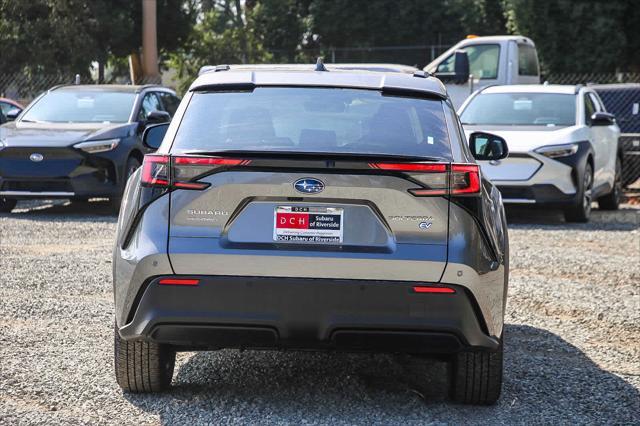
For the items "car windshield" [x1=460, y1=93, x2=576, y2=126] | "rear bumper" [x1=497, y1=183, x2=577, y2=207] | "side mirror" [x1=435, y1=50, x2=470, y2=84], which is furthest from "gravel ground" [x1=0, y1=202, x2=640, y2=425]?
"side mirror" [x1=435, y1=50, x2=470, y2=84]

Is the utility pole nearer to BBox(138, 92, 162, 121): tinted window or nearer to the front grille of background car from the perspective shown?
BBox(138, 92, 162, 121): tinted window

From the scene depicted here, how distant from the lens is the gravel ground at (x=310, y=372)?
541 cm

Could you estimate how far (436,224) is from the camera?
505cm

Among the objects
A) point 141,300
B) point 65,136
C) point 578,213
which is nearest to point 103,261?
point 65,136

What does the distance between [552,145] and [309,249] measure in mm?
9523

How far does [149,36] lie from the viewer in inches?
1149

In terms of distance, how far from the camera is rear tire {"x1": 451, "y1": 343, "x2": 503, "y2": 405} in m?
5.48

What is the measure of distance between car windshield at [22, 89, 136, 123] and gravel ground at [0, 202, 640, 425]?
5.60m

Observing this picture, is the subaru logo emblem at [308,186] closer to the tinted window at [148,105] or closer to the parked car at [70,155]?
the parked car at [70,155]

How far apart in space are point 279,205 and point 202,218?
1.11 ft

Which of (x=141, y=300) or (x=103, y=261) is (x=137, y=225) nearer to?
(x=141, y=300)

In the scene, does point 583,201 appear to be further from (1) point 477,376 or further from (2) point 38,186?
(1) point 477,376

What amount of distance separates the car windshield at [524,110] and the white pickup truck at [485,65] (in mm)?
5710

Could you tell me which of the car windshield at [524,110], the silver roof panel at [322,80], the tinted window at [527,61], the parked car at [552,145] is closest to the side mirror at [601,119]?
the parked car at [552,145]
